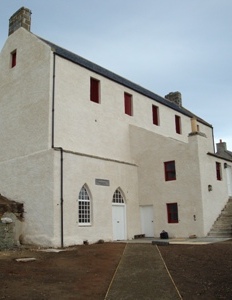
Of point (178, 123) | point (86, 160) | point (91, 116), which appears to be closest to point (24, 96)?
point (91, 116)

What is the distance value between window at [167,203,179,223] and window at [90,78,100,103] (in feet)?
28.3

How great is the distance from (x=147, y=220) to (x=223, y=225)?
501 centimetres

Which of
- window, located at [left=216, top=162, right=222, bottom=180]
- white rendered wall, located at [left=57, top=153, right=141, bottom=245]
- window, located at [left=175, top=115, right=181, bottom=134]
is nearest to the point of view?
white rendered wall, located at [left=57, top=153, right=141, bottom=245]

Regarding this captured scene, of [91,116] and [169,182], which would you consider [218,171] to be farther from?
[91,116]

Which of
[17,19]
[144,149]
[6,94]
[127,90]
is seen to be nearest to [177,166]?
[144,149]

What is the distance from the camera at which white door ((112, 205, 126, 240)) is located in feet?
70.2

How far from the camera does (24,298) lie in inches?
293

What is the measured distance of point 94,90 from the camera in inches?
913

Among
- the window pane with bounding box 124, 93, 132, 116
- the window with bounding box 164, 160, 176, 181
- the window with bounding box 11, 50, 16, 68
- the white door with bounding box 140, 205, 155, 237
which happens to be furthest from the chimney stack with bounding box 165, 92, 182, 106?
the window with bounding box 11, 50, 16, 68

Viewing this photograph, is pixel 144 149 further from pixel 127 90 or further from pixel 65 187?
pixel 65 187

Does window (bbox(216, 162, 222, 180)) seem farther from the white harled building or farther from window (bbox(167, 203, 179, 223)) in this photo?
window (bbox(167, 203, 179, 223))

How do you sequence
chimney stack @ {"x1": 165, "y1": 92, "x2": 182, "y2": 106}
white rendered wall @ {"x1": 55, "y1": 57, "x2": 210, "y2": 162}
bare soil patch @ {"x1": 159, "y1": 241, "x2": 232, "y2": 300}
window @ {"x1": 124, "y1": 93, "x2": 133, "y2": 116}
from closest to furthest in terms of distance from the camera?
bare soil patch @ {"x1": 159, "y1": 241, "x2": 232, "y2": 300} → white rendered wall @ {"x1": 55, "y1": 57, "x2": 210, "y2": 162} → window @ {"x1": 124, "y1": 93, "x2": 133, "y2": 116} → chimney stack @ {"x1": 165, "y1": 92, "x2": 182, "y2": 106}

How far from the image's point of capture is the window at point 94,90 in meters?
23.0

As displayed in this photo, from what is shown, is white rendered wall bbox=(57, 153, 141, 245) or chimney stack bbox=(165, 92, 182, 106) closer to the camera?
white rendered wall bbox=(57, 153, 141, 245)
